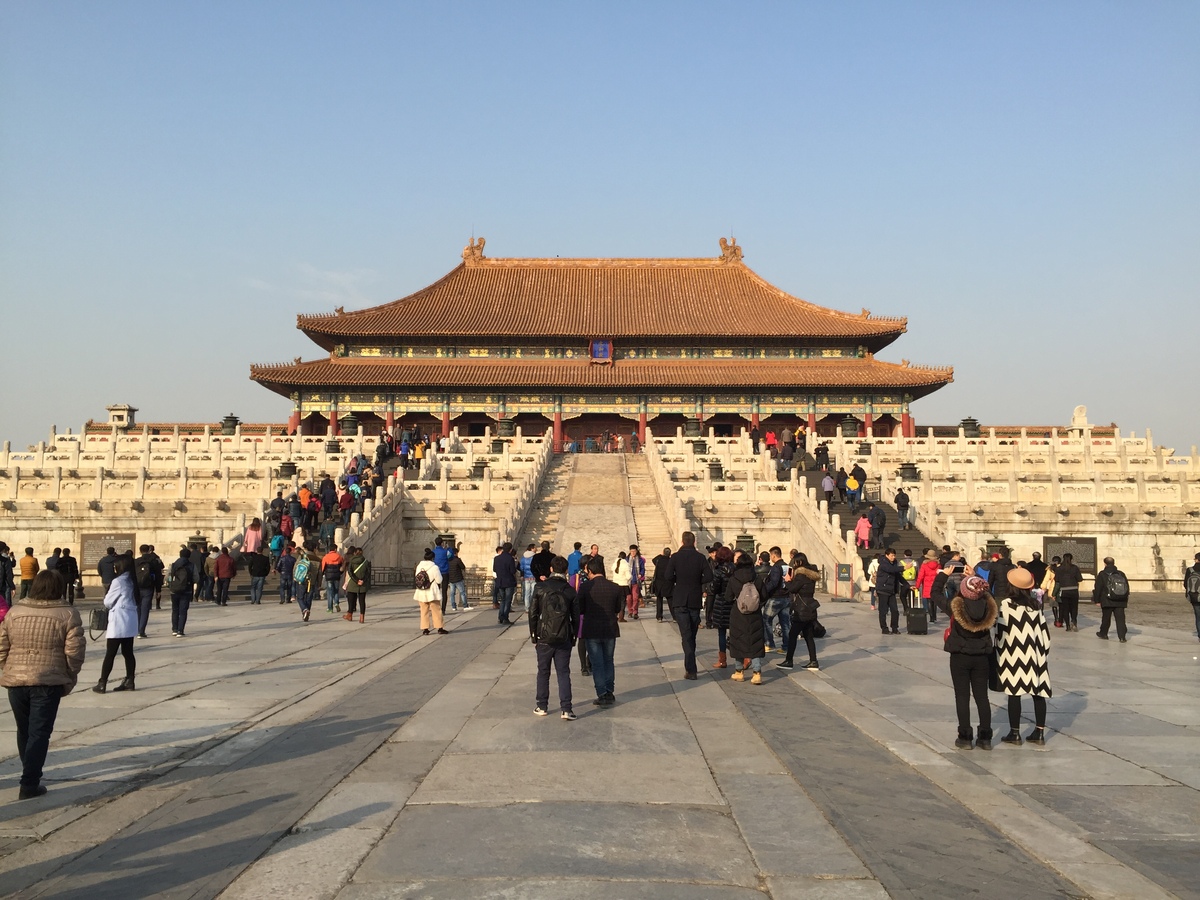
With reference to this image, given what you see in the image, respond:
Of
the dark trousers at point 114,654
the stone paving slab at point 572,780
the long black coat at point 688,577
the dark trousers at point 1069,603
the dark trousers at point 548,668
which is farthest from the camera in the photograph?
the dark trousers at point 1069,603

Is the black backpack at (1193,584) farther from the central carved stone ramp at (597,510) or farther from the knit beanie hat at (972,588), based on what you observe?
the central carved stone ramp at (597,510)

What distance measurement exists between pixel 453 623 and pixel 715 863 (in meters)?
11.5

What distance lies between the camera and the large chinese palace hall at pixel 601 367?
47.0 m

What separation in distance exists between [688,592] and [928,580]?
7.06 metres

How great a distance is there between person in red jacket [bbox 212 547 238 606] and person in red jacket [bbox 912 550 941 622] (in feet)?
41.8

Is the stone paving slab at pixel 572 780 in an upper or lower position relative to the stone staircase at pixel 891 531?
lower

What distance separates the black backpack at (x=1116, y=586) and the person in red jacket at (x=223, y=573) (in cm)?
1515

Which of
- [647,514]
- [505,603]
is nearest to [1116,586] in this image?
[505,603]

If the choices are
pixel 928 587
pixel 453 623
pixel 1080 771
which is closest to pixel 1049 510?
pixel 928 587

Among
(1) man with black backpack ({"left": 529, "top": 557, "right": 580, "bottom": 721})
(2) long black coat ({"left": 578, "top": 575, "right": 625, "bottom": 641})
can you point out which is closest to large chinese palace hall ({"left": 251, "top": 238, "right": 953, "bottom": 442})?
(2) long black coat ({"left": 578, "top": 575, "right": 625, "bottom": 641})

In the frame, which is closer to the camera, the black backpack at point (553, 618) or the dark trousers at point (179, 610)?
the black backpack at point (553, 618)

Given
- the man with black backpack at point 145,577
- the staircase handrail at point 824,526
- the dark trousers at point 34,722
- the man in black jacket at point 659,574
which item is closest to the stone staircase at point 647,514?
the staircase handrail at point 824,526

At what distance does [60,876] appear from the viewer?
15.1 feet

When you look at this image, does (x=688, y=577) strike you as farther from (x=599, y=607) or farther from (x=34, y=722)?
(x=34, y=722)
